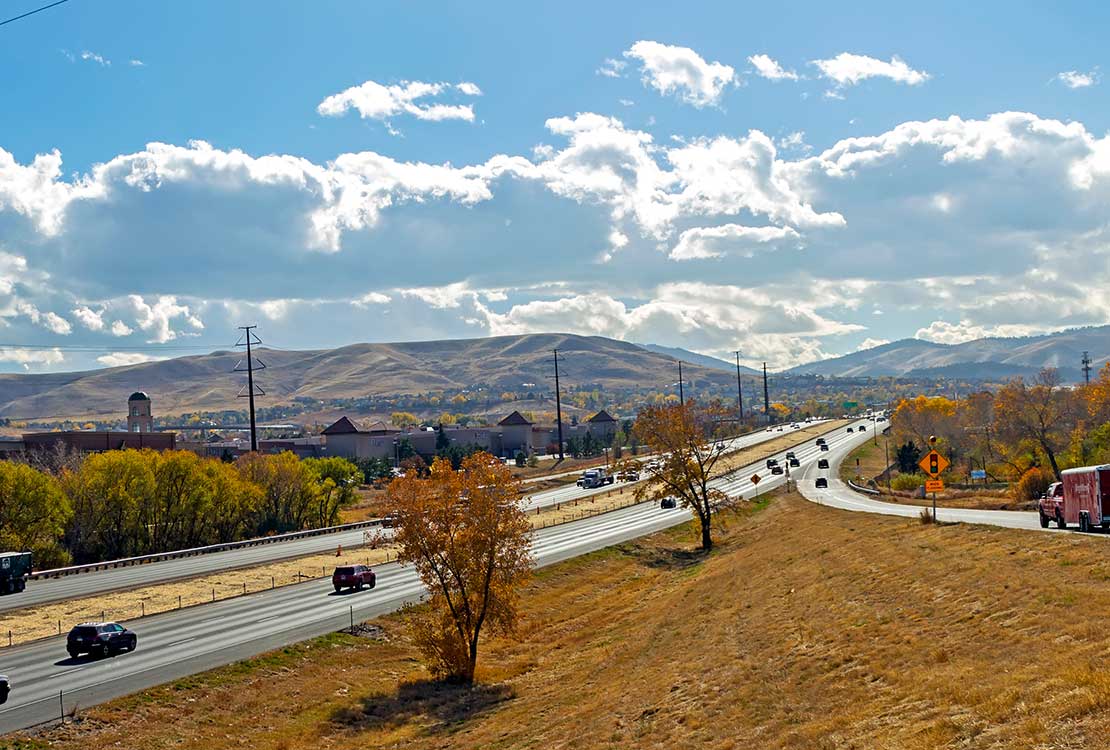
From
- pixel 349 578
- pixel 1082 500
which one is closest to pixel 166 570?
pixel 349 578

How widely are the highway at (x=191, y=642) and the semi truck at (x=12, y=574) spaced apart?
13.6 m

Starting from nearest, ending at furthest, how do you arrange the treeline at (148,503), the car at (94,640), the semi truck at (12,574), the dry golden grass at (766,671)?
the dry golden grass at (766,671)
the car at (94,640)
the semi truck at (12,574)
the treeline at (148,503)

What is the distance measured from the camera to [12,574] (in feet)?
192

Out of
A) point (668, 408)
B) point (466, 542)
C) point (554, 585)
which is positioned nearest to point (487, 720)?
point (466, 542)

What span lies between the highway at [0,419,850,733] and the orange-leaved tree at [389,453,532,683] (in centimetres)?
785

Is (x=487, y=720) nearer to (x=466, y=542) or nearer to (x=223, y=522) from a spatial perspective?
(x=466, y=542)

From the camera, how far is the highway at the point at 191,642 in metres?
34.9

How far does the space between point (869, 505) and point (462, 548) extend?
41.6 meters

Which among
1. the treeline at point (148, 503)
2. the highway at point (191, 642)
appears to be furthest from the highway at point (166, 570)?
the treeline at point (148, 503)

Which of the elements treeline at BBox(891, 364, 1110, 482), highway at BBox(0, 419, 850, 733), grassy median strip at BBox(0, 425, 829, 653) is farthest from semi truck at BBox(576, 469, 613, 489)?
highway at BBox(0, 419, 850, 733)

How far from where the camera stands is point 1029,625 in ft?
69.6

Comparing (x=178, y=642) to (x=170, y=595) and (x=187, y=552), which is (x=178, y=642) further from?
(x=187, y=552)

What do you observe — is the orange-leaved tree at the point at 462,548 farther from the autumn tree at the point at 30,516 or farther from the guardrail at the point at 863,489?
the guardrail at the point at 863,489

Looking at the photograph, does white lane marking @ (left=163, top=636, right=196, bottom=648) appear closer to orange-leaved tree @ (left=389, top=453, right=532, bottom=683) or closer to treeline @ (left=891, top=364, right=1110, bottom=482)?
orange-leaved tree @ (left=389, top=453, right=532, bottom=683)
